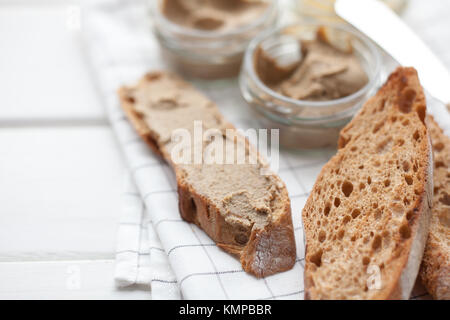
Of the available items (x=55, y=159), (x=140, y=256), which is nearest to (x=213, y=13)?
(x=55, y=159)

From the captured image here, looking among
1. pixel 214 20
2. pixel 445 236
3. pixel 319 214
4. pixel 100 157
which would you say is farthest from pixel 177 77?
pixel 445 236

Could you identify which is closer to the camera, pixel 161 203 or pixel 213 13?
pixel 161 203

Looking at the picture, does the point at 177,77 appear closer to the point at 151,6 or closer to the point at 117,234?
the point at 151,6

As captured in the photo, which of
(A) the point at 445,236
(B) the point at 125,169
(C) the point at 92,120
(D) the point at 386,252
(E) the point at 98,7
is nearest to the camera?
(D) the point at 386,252

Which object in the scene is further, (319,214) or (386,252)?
(319,214)

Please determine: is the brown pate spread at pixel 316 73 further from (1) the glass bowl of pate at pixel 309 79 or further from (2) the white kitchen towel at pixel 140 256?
(2) the white kitchen towel at pixel 140 256

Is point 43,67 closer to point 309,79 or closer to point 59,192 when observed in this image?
point 59,192

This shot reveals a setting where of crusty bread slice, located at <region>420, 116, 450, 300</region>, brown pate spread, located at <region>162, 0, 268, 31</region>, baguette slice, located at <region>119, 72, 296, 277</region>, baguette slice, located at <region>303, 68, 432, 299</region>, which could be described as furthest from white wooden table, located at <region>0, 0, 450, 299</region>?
crusty bread slice, located at <region>420, 116, 450, 300</region>
